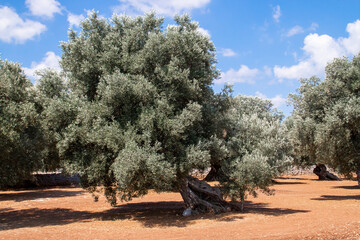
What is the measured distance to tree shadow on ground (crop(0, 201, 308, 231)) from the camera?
53.9ft

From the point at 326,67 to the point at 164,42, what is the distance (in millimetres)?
14292

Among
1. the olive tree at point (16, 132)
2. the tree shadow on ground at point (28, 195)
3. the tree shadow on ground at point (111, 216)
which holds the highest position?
the olive tree at point (16, 132)

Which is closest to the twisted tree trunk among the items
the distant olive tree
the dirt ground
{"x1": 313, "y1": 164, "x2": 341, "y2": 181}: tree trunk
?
the dirt ground

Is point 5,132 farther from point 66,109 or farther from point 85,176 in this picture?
point 85,176

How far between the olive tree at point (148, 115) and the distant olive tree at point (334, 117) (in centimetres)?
632

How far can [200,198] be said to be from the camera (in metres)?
18.8

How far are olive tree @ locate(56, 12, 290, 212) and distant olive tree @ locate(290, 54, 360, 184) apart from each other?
632 cm

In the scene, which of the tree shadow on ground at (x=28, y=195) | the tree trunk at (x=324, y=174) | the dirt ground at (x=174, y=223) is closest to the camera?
the dirt ground at (x=174, y=223)

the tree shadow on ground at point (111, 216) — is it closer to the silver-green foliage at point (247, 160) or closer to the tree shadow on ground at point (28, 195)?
the silver-green foliage at point (247, 160)

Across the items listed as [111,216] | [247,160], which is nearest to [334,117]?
[247,160]

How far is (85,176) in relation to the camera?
17078 mm

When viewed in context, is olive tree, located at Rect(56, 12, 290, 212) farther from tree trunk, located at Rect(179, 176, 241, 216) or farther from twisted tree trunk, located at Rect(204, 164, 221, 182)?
twisted tree trunk, located at Rect(204, 164, 221, 182)

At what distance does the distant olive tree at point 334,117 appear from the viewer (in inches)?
829

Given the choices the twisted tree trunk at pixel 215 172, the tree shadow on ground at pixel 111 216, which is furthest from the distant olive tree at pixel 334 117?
the twisted tree trunk at pixel 215 172
